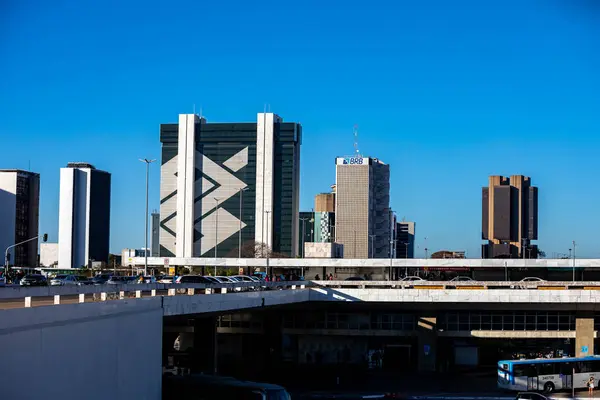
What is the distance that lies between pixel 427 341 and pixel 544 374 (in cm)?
→ 1769

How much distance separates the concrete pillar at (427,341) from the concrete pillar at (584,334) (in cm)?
1142

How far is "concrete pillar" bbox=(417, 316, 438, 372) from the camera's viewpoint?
70.4m

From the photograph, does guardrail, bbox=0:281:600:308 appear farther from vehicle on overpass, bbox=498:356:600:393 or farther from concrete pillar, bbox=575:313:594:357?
vehicle on overpass, bbox=498:356:600:393

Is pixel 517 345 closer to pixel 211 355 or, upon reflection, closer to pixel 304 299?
pixel 304 299

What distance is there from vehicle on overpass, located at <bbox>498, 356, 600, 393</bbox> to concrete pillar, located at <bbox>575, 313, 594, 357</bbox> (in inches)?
517

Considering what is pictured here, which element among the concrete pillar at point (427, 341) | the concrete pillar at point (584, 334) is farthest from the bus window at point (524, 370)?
the concrete pillar at point (427, 341)

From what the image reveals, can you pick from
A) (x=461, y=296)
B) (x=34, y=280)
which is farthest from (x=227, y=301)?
(x=461, y=296)

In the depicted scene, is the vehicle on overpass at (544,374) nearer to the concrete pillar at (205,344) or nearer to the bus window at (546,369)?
the bus window at (546,369)

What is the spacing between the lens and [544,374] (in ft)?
178

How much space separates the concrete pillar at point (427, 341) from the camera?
231 feet

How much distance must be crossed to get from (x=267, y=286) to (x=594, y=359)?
75.0 feet

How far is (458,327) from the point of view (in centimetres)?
7156

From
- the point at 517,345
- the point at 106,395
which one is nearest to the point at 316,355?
the point at 517,345

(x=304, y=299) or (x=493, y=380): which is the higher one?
(x=304, y=299)
